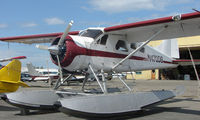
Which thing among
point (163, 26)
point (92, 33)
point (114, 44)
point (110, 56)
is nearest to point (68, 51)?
point (92, 33)

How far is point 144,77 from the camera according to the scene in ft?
150

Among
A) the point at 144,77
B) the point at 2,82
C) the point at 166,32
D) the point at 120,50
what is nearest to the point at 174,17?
the point at 166,32

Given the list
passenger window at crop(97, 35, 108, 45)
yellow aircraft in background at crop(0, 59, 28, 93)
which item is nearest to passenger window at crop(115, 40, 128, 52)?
passenger window at crop(97, 35, 108, 45)

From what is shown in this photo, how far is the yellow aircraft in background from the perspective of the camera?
345 inches

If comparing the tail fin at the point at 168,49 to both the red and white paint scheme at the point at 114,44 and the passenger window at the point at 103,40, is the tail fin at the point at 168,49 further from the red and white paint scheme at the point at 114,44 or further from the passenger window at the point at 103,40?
the passenger window at the point at 103,40

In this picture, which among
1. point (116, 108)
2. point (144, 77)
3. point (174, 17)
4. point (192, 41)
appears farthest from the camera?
point (144, 77)

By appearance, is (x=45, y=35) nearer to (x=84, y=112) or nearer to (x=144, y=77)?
(x=84, y=112)

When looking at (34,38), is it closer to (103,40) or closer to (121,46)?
(103,40)

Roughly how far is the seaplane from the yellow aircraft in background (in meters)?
1.78

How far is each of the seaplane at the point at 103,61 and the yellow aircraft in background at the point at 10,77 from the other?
1785 millimetres

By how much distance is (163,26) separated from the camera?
8.16m

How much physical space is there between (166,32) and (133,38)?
4.20ft

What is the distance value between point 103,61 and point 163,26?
2417 mm

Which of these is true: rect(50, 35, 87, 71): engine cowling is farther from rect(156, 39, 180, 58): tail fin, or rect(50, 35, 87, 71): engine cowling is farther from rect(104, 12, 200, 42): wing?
rect(156, 39, 180, 58): tail fin
